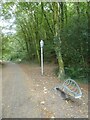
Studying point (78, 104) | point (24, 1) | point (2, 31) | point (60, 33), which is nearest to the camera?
point (78, 104)

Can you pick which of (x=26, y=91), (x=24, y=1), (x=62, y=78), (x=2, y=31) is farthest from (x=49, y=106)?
(x=2, y=31)

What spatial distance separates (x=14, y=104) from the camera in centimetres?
588

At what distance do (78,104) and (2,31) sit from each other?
22.9m

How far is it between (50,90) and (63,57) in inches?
143

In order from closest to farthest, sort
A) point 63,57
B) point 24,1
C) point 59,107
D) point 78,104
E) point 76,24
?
point 59,107
point 78,104
point 76,24
point 63,57
point 24,1

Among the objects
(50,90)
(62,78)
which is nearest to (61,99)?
(50,90)

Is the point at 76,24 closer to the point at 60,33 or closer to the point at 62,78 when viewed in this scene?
the point at 60,33

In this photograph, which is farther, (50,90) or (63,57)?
(63,57)

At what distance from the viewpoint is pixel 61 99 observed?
6.46 meters

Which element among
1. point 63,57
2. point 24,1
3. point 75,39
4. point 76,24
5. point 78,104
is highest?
point 24,1

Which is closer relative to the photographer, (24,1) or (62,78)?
(62,78)

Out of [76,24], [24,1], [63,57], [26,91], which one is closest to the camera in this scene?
[26,91]

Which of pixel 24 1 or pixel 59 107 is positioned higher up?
pixel 24 1

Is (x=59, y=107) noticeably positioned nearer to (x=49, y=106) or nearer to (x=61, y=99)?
(x=49, y=106)
